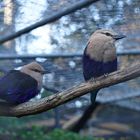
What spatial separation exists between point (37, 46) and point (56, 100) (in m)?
0.94

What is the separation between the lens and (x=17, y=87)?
2.01 metres

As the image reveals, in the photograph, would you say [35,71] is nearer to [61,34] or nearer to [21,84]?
[21,84]

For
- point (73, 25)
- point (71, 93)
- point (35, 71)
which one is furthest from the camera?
point (73, 25)

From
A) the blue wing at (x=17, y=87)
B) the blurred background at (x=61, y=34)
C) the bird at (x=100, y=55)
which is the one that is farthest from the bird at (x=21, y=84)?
the blurred background at (x=61, y=34)

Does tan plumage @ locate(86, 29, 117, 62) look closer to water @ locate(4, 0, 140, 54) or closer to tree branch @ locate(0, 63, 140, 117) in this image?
tree branch @ locate(0, 63, 140, 117)

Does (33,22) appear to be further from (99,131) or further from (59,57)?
(99,131)

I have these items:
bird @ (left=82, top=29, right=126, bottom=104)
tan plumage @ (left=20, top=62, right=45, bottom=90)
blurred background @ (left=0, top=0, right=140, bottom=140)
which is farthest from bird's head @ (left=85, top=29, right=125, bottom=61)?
blurred background @ (left=0, top=0, right=140, bottom=140)

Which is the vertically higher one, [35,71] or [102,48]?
[102,48]

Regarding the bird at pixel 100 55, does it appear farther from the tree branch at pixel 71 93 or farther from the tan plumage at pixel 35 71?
the tan plumage at pixel 35 71

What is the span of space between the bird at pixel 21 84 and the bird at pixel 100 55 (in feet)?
0.63

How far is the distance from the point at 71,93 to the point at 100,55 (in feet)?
0.60

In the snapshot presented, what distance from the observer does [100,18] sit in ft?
9.08

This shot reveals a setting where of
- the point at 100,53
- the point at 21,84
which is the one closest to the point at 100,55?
the point at 100,53

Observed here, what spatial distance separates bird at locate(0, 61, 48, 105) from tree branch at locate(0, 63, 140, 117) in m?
0.03
